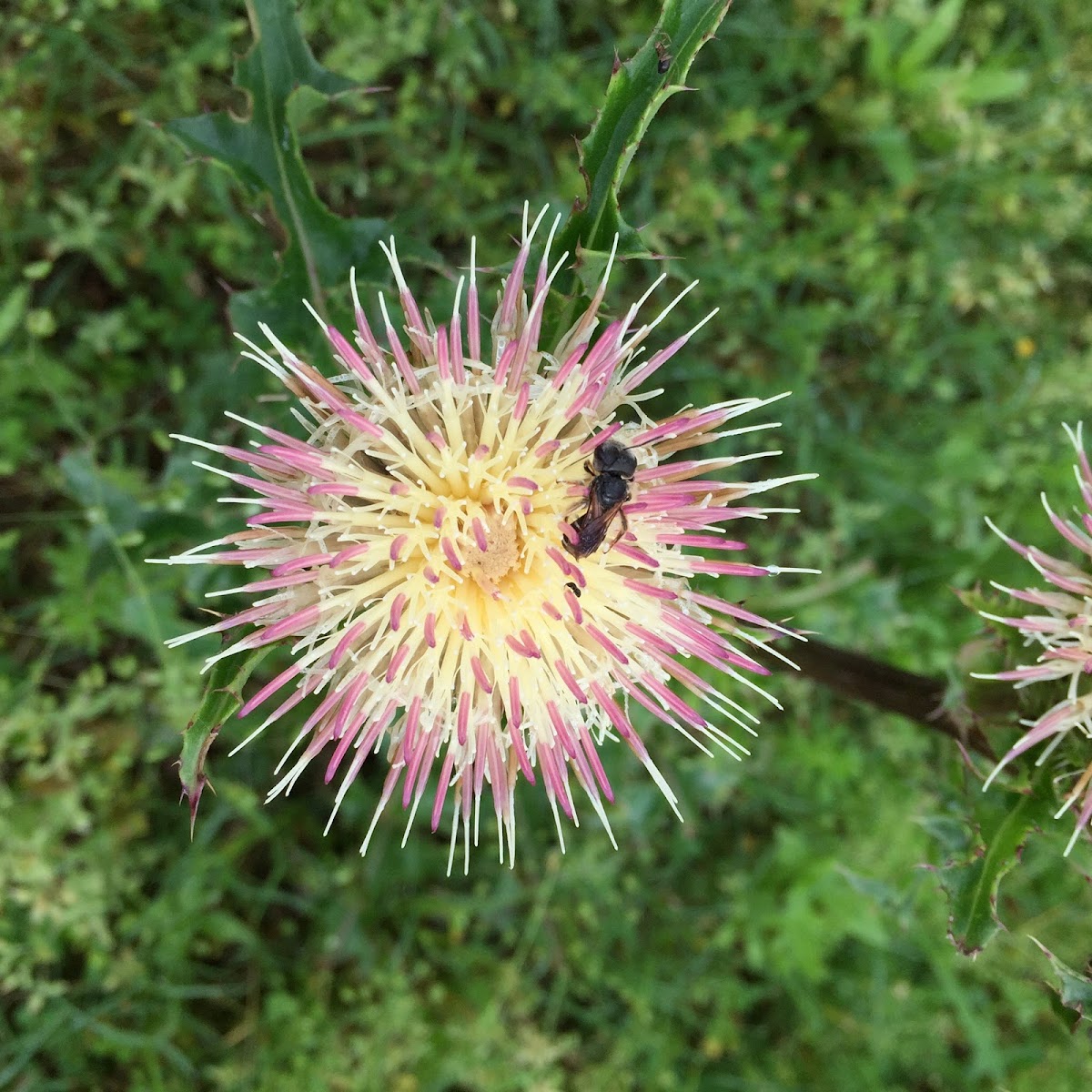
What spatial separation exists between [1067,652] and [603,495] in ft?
4.64

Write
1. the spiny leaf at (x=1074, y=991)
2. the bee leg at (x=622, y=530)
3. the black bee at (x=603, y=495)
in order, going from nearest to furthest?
the black bee at (x=603, y=495) → the bee leg at (x=622, y=530) → the spiny leaf at (x=1074, y=991)

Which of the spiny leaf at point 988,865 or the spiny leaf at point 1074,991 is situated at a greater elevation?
the spiny leaf at point 988,865

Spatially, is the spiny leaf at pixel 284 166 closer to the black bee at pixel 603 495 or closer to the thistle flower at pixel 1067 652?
the black bee at pixel 603 495

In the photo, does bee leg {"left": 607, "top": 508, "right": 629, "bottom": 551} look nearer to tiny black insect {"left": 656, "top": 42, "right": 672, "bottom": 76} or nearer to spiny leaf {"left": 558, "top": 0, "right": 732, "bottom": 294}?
spiny leaf {"left": 558, "top": 0, "right": 732, "bottom": 294}

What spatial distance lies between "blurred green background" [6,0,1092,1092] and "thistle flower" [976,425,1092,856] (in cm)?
176

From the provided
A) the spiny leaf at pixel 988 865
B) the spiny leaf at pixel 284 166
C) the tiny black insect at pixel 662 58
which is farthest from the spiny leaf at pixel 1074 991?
the spiny leaf at pixel 284 166

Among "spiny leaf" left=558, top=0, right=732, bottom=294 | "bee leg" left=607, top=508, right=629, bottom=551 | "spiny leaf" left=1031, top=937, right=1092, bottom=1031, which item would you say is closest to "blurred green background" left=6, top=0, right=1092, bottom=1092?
"spiny leaf" left=1031, top=937, right=1092, bottom=1031

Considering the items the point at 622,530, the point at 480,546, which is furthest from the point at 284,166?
the point at 622,530

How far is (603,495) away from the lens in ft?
7.02

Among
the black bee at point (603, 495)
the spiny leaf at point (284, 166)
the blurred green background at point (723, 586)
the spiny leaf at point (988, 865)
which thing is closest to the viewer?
the black bee at point (603, 495)

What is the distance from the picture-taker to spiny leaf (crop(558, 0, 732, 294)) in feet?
7.84

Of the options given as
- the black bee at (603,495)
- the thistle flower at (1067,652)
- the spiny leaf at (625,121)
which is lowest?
the thistle flower at (1067,652)

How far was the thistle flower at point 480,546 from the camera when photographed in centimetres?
227

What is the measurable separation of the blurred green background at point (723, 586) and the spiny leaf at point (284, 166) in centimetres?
97
